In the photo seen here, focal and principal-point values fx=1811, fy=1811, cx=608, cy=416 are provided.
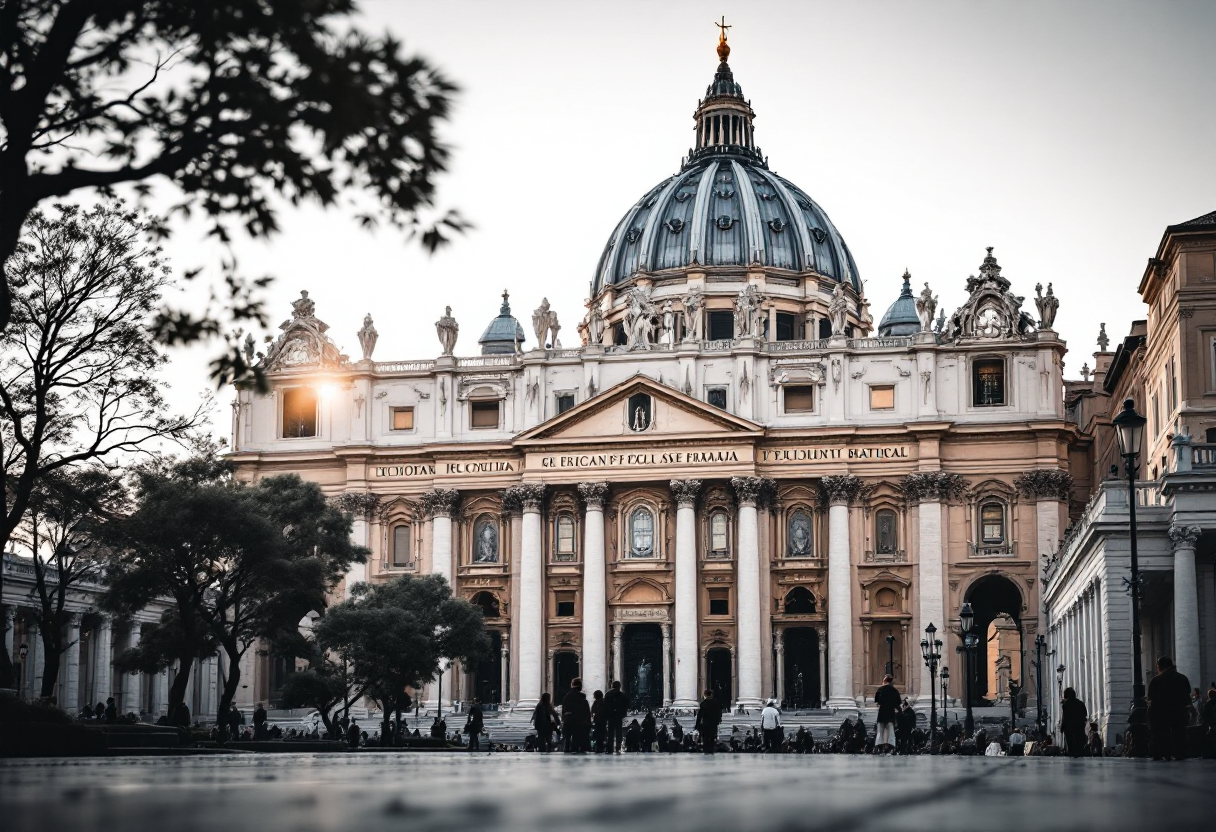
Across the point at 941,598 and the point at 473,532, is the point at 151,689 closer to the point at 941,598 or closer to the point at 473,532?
the point at 473,532

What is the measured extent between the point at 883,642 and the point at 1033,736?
20601mm

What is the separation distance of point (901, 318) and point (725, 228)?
42.3 feet

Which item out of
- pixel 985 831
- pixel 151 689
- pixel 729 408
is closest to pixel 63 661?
pixel 151 689

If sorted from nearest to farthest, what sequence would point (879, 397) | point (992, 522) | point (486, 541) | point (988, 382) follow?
point (992, 522) < point (988, 382) < point (879, 397) < point (486, 541)

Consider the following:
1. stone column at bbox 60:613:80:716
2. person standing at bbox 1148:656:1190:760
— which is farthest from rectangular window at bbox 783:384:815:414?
person standing at bbox 1148:656:1190:760

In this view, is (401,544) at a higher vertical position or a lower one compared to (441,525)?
lower

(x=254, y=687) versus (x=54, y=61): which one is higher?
(x=54, y=61)

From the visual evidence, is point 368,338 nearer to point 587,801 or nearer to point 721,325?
point 721,325

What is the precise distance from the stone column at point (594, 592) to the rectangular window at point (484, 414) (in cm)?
637

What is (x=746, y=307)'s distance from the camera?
9094cm

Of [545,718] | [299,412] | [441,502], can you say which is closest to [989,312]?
[441,502]

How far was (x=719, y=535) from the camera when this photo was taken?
3509 inches

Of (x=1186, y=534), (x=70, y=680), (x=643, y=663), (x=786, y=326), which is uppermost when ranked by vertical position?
(x=786, y=326)

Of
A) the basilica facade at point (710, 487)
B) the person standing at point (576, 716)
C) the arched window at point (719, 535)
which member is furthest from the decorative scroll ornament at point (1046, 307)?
the person standing at point (576, 716)
